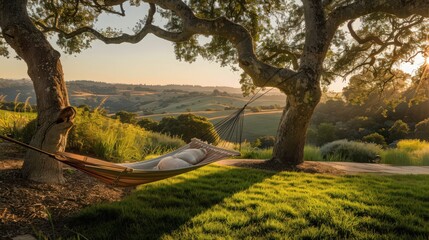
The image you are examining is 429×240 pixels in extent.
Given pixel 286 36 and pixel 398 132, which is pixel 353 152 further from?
pixel 398 132

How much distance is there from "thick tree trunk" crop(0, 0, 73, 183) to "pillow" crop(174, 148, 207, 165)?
171cm

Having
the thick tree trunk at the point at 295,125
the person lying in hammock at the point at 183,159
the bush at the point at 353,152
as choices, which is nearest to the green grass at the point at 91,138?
the person lying in hammock at the point at 183,159

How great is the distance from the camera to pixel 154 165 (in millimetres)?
5039

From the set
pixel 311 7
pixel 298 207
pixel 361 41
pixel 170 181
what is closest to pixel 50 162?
pixel 170 181

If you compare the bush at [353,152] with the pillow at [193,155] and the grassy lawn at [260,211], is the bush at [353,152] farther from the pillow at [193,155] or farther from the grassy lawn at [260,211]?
the pillow at [193,155]

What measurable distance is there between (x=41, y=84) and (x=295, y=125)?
213 inches

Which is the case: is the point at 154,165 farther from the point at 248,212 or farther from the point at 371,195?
the point at 371,195

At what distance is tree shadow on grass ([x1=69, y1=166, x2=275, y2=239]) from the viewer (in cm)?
358

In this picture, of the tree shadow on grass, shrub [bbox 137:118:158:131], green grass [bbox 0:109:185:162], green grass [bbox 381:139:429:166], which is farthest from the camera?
shrub [bbox 137:118:158:131]

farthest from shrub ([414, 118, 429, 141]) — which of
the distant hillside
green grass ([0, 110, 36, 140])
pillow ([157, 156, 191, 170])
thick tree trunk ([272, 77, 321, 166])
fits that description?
the distant hillside

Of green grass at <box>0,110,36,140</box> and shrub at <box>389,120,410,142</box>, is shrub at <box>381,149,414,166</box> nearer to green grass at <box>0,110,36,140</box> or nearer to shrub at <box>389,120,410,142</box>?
green grass at <box>0,110,36,140</box>

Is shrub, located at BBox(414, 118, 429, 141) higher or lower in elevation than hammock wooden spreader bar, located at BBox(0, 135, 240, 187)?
lower

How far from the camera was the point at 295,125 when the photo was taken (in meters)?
8.02

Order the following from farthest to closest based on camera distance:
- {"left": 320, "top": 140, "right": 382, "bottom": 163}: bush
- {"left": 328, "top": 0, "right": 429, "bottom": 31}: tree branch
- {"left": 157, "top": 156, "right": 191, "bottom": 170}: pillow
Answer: {"left": 320, "top": 140, "right": 382, "bottom": 163}: bush → {"left": 328, "top": 0, "right": 429, "bottom": 31}: tree branch → {"left": 157, "top": 156, "right": 191, "bottom": 170}: pillow
